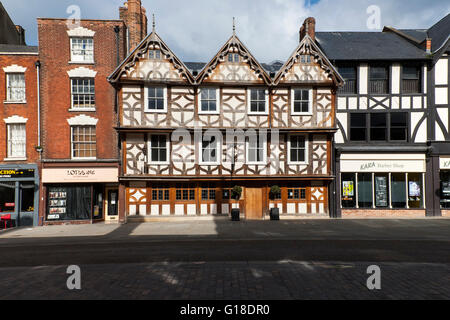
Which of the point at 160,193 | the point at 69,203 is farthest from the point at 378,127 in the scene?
the point at 69,203

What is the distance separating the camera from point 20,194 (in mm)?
17078

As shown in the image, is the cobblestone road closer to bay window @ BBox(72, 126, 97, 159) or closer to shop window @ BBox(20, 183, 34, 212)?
bay window @ BBox(72, 126, 97, 159)

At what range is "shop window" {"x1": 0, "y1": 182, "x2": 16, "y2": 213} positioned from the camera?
17.1 m

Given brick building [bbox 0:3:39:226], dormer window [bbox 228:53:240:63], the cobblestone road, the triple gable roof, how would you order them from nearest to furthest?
the cobblestone road → brick building [bbox 0:3:39:226] → the triple gable roof → dormer window [bbox 228:53:240:63]

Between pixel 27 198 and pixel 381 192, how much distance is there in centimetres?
2541

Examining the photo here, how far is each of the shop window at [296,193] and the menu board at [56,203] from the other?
633 inches

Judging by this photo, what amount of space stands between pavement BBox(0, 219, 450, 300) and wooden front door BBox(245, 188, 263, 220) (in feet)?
10.1

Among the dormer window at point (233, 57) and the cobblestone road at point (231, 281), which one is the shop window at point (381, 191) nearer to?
the cobblestone road at point (231, 281)

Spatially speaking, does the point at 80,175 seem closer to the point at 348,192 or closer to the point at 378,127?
the point at 348,192

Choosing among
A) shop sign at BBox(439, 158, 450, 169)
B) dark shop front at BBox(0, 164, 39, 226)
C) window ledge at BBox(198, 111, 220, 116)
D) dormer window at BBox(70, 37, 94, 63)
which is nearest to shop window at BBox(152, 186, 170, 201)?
window ledge at BBox(198, 111, 220, 116)

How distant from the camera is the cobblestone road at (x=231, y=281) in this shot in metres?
6.06

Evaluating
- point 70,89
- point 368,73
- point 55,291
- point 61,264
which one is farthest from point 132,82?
point 368,73

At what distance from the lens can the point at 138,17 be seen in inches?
751

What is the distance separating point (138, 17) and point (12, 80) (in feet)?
32.6
